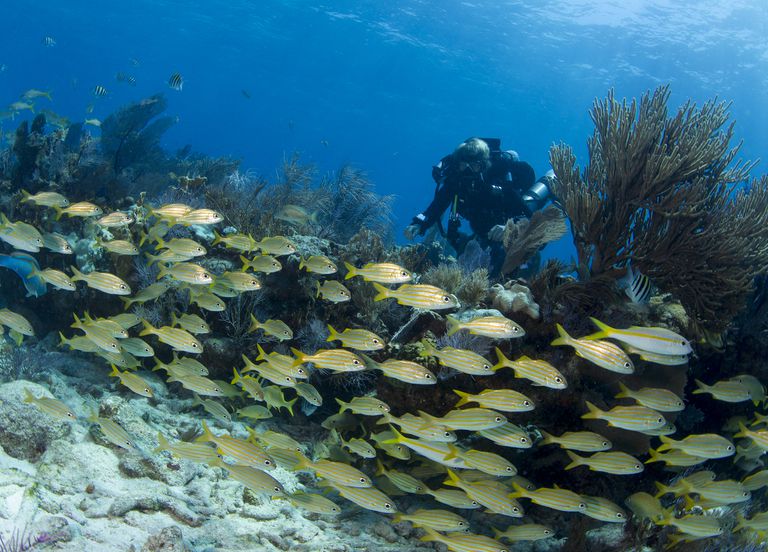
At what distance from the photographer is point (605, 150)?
6688 mm

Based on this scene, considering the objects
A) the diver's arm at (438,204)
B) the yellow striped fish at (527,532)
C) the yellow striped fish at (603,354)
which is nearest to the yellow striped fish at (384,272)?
the yellow striped fish at (603,354)

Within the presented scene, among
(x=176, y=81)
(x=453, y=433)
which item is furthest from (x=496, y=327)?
(x=176, y=81)

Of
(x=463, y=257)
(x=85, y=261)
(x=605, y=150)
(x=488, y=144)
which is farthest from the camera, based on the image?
(x=488, y=144)

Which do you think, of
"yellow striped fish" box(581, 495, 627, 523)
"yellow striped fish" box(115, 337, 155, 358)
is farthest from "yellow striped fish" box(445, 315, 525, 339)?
"yellow striped fish" box(115, 337, 155, 358)

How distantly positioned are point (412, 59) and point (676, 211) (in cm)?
5605

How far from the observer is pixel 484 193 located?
11.9 metres

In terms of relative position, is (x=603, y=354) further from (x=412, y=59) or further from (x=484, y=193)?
(x=412, y=59)

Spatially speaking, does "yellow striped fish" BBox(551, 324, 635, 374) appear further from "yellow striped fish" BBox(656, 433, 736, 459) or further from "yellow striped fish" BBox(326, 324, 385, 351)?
"yellow striped fish" BBox(326, 324, 385, 351)

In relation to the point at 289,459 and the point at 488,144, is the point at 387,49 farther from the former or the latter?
the point at 289,459

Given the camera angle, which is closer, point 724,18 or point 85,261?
point 85,261

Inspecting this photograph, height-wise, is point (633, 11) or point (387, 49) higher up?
point (387, 49)

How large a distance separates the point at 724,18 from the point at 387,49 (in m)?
34.1

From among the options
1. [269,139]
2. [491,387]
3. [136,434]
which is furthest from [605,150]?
[269,139]

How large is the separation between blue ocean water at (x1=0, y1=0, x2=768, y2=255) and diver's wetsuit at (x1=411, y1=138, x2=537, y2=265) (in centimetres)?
218
